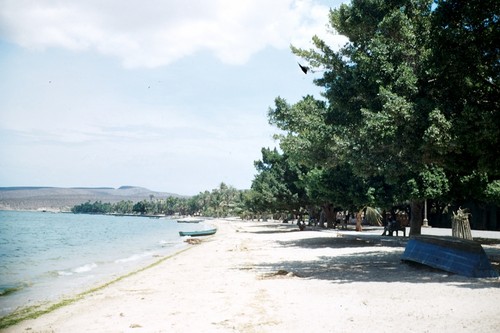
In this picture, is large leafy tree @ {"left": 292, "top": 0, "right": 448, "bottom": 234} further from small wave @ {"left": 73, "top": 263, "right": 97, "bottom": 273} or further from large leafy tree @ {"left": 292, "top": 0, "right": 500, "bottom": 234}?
small wave @ {"left": 73, "top": 263, "right": 97, "bottom": 273}

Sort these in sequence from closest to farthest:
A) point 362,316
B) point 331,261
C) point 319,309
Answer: point 362,316
point 319,309
point 331,261

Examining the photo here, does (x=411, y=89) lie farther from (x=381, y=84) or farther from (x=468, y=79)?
(x=468, y=79)

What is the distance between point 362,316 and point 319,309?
3.82 feet

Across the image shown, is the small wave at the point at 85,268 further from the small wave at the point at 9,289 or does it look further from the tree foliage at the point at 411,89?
the tree foliage at the point at 411,89

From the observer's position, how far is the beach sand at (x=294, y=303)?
26.7ft

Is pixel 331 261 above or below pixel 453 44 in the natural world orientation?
below

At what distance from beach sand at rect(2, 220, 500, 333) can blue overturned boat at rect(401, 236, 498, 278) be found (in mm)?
401

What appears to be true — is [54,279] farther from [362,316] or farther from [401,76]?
[401,76]

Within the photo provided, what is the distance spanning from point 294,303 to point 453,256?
7135 millimetres

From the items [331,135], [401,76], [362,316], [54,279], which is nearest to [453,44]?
[401,76]

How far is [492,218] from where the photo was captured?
4466cm

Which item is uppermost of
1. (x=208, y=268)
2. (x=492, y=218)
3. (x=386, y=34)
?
(x=386, y=34)

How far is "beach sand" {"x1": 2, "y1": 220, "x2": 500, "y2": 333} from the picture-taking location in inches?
321

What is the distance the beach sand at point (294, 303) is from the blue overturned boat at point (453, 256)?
1.31 feet
